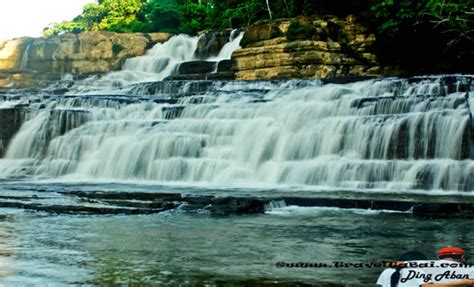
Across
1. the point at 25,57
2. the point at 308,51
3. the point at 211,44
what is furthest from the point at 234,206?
the point at 25,57

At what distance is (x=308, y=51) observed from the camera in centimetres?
3189

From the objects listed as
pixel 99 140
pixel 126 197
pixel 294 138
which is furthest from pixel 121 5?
pixel 126 197

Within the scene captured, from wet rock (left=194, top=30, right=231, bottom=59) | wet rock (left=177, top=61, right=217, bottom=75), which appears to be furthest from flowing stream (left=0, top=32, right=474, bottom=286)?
wet rock (left=194, top=30, right=231, bottom=59)

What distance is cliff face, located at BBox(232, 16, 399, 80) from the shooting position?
31.9 meters

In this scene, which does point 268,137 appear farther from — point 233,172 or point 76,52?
point 76,52

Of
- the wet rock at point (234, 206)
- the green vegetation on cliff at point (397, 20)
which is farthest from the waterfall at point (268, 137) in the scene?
the green vegetation on cliff at point (397, 20)

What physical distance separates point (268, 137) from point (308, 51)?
37.2ft

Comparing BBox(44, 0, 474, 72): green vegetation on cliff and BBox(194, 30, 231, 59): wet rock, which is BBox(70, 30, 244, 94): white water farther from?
BBox(44, 0, 474, 72): green vegetation on cliff

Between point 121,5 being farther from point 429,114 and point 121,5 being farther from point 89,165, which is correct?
point 429,114

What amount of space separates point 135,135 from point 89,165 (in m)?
1.73

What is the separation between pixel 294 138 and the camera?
2094 cm

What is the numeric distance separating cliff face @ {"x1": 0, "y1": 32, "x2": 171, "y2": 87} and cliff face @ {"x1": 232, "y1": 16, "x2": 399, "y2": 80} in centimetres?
1317

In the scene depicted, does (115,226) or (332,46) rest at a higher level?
(332,46)

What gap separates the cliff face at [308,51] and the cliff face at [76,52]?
43.2 ft
